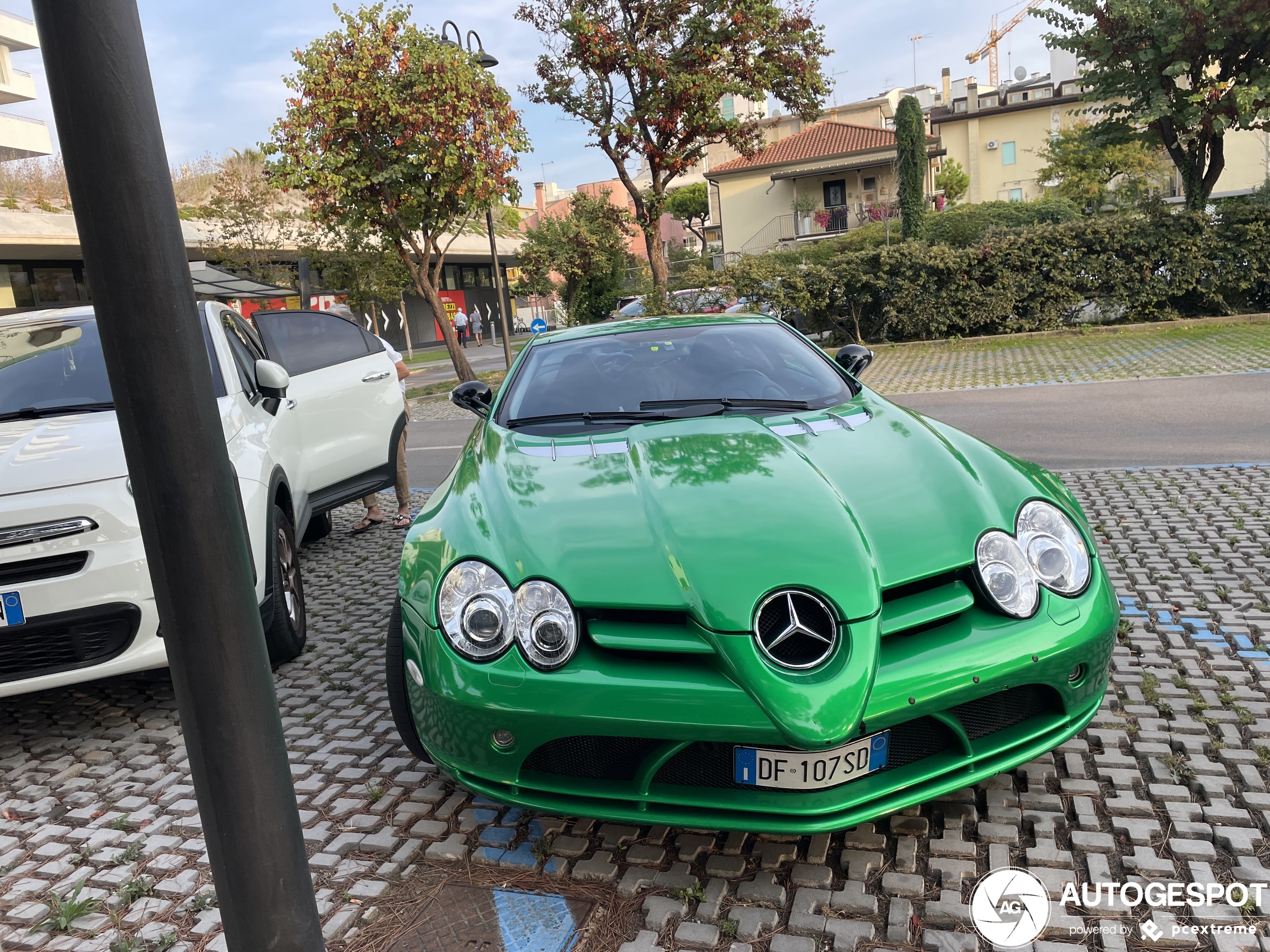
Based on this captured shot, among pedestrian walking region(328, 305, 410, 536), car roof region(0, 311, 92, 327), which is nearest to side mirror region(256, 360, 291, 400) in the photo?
car roof region(0, 311, 92, 327)

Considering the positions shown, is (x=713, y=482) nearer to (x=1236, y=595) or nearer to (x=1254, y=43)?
(x=1236, y=595)

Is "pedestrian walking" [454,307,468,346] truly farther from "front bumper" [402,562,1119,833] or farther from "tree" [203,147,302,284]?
"front bumper" [402,562,1119,833]

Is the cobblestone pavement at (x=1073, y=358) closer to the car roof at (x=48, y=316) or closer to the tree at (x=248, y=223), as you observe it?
the car roof at (x=48, y=316)

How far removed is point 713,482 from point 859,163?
46.3m

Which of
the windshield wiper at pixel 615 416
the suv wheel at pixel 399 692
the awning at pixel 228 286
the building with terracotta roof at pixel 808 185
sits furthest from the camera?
the building with terracotta roof at pixel 808 185

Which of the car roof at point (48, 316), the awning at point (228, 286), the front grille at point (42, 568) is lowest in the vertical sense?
the front grille at point (42, 568)

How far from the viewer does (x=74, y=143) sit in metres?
1.75

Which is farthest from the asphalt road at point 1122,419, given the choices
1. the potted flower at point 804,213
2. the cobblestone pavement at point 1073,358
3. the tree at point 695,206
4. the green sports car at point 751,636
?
the tree at point 695,206

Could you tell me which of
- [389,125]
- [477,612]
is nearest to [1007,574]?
[477,612]

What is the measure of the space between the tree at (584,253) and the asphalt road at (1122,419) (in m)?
19.3

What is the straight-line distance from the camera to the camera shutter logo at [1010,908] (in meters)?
2.30

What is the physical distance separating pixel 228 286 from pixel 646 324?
14313mm

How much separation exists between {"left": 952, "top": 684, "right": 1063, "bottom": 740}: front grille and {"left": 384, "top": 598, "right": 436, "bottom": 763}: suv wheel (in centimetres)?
173

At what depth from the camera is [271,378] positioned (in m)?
5.06
